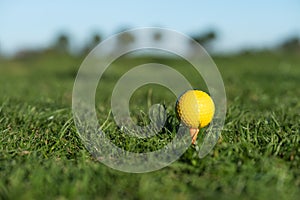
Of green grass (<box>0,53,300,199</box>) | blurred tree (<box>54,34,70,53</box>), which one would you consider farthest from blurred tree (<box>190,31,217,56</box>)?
green grass (<box>0,53,300,199</box>)

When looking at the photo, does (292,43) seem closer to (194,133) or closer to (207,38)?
(207,38)

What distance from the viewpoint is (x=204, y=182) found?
1.99 metres

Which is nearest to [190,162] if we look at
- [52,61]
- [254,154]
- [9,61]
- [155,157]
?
[155,157]

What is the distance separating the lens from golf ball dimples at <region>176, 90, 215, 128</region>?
267 cm

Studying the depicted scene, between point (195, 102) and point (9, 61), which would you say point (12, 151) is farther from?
point (9, 61)

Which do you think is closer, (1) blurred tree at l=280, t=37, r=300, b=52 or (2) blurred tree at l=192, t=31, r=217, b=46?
(2) blurred tree at l=192, t=31, r=217, b=46

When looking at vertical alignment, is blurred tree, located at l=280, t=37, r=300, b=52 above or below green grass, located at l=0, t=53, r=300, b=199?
below

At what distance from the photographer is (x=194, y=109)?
8.76 feet

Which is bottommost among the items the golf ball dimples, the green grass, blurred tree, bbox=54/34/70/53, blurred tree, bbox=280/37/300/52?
blurred tree, bbox=54/34/70/53

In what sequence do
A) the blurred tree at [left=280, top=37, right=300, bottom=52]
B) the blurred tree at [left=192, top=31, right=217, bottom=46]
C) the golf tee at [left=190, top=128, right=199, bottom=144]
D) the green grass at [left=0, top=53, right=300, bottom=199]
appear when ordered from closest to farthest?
the green grass at [left=0, top=53, right=300, bottom=199] < the golf tee at [left=190, top=128, right=199, bottom=144] < the blurred tree at [left=192, top=31, right=217, bottom=46] < the blurred tree at [left=280, top=37, right=300, bottom=52]

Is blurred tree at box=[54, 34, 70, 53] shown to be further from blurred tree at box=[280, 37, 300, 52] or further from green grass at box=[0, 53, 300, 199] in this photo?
green grass at box=[0, 53, 300, 199]

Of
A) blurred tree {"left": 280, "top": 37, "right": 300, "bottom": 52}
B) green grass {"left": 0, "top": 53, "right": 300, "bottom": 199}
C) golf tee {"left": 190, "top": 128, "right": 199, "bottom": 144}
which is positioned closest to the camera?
green grass {"left": 0, "top": 53, "right": 300, "bottom": 199}

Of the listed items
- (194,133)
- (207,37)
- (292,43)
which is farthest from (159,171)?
(292,43)

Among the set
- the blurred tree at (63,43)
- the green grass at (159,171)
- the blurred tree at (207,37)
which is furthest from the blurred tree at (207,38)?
the green grass at (159,171)
